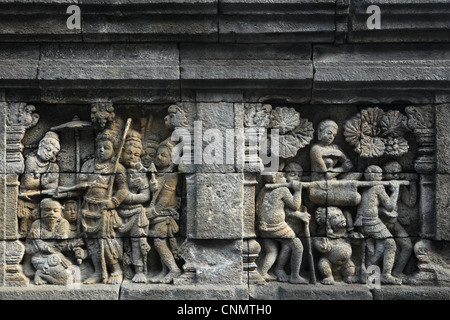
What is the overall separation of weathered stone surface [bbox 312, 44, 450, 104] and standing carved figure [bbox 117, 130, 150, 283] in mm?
1608

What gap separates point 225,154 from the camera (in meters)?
4.80

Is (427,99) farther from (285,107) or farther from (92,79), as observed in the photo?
(92,79)

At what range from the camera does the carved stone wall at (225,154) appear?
4.70 m

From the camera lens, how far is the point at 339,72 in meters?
4.72

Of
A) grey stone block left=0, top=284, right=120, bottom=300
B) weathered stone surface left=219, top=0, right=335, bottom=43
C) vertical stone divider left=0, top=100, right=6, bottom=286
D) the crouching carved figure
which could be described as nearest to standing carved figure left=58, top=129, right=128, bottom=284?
grey stone block left=0, top=284, right=120, bottom=300

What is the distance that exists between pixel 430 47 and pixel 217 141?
198 cm

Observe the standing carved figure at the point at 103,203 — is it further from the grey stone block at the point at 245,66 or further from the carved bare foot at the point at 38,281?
the grey stone block at the point at 245,66

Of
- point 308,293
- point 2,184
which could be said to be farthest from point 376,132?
point 2,184

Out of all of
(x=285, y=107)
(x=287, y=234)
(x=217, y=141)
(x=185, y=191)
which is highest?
(x=285, y=107)

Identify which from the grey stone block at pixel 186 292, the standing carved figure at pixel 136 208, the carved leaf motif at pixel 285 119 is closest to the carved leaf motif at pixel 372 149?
the carved leaf motif at pixel 285 119

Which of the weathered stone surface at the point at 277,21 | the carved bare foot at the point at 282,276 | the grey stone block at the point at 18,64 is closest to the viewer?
the weathered stone surface at the point at 277,21

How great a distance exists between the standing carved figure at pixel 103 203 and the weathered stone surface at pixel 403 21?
2.25m
